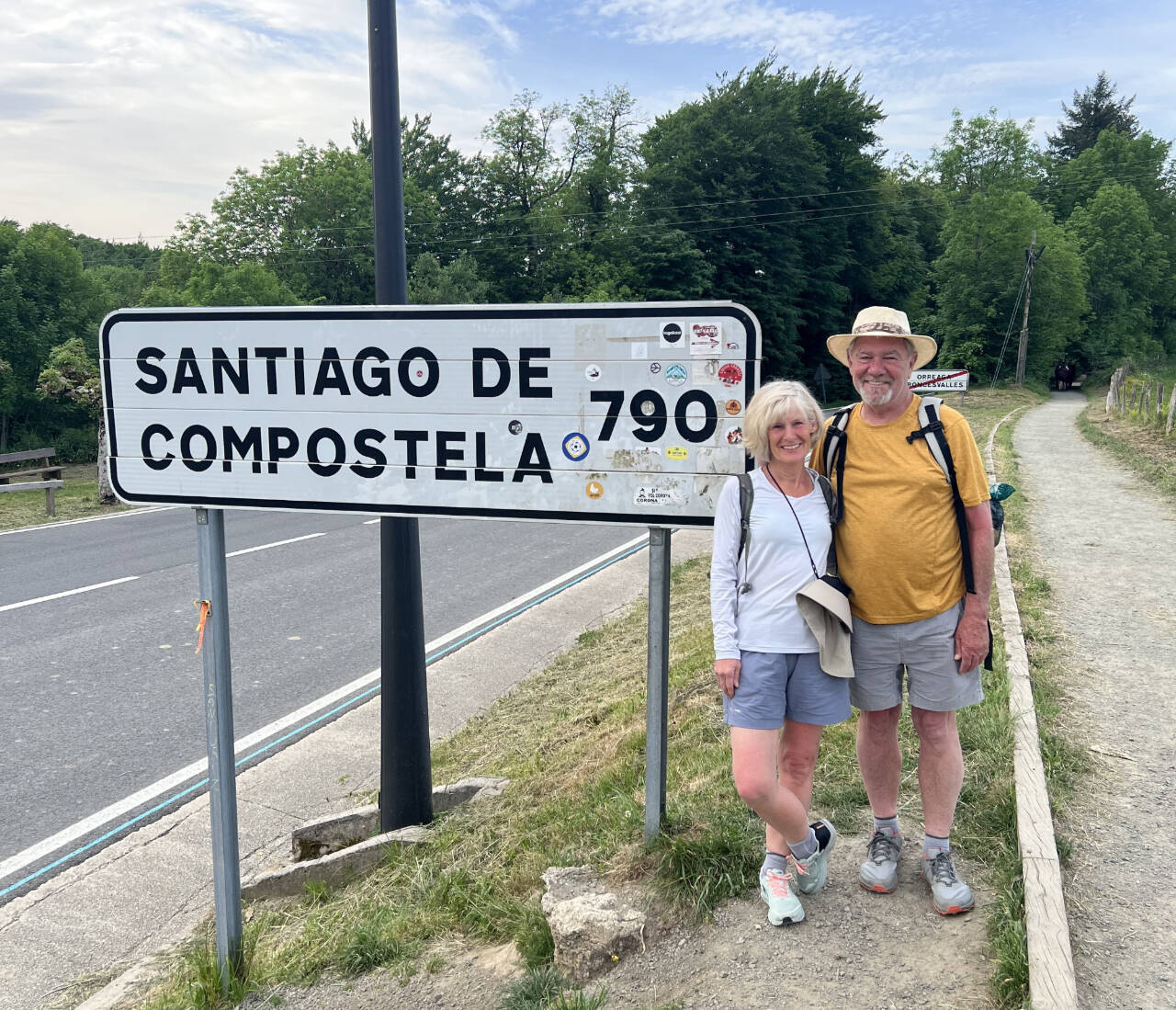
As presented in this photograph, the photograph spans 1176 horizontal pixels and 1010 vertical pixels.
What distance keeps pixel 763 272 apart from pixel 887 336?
165 ft

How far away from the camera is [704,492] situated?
2816 millimetres

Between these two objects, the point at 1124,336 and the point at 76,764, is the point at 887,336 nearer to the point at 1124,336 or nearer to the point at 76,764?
the point at 76,764

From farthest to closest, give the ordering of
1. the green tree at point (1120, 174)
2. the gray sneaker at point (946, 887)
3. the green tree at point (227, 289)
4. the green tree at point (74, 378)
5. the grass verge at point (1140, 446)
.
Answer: the green tree at point (1120, 174) < the green tree at point (227, 289) < the green tree at point (74, 378) < the grass verge at point (1140, 446) < the gray sneaker at point (946, 887)

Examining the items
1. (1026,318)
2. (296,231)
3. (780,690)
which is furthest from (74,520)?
(1026,318)

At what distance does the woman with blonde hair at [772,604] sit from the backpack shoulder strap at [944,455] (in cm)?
30

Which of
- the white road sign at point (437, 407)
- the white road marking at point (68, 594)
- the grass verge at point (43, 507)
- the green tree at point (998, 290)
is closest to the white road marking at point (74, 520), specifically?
the grass verge at point (43, 507)

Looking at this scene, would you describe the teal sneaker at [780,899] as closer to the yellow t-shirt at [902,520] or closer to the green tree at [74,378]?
the yellow t-shirt at [902,520]

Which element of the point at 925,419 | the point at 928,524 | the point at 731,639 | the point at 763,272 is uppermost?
the point at 763,272

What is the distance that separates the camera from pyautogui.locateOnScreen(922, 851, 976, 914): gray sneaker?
279 centimetres

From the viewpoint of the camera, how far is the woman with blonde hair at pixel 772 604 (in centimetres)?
269

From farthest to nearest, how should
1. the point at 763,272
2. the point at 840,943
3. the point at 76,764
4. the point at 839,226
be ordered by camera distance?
1. the point at 839,226
2. the point at 763,272
3. the point at 76,764
4. the point at 840,943

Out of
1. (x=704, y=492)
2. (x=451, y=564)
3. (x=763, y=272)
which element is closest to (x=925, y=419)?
(x=704, y=492)

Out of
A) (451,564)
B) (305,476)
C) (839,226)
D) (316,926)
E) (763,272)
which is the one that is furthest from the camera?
(839,226)

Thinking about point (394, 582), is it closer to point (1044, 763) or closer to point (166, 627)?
point (1044, 763)
